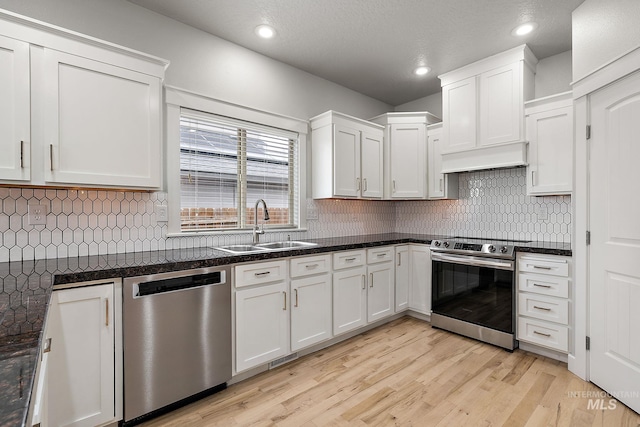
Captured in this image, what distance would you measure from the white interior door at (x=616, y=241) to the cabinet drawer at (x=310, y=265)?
2026 millimetres

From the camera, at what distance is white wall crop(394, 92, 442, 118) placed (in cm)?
419

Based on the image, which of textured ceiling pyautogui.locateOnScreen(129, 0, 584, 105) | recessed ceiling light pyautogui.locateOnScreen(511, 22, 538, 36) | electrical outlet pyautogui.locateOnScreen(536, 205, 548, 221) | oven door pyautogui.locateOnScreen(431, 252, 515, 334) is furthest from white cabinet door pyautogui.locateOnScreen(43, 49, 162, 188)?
electrical outlet pyautogui.locateOnScreen(536, 205, 548, 221)

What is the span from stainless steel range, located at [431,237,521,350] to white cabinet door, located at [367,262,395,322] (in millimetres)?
458

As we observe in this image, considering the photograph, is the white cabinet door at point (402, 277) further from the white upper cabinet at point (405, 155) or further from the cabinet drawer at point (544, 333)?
the cabinet drawer at point (544, 333)

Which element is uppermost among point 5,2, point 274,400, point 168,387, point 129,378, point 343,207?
point 5,2

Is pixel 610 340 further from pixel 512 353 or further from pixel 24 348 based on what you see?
pixel 24 348

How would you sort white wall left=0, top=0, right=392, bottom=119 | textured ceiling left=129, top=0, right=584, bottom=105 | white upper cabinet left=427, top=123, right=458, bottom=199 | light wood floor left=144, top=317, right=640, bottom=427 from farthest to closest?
white upper cabinet left=427, top=123, right=458, bottom=199 → textured ceiling left=129, top=0, right=584, bottom=105 → white wall left=0, top=0, right=392, bottom=119 → light wood floor left=144, top=317, right=640, bottom=427

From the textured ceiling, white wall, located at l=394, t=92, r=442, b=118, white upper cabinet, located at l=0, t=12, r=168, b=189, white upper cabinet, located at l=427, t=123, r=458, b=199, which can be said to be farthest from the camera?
white wall, located at l=394, t=92, r=442, b=118

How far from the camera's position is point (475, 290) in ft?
10.2

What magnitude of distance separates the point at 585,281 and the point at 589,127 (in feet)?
3.78

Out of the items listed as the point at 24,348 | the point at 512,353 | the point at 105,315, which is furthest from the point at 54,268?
the point at 512,353

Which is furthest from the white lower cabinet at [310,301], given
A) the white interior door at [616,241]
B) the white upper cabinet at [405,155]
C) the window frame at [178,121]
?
the white interior door at [616,241]

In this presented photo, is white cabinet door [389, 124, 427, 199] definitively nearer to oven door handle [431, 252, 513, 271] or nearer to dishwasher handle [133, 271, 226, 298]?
oven door handle [431, 252, 513, 271]

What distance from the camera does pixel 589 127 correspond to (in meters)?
2.34
